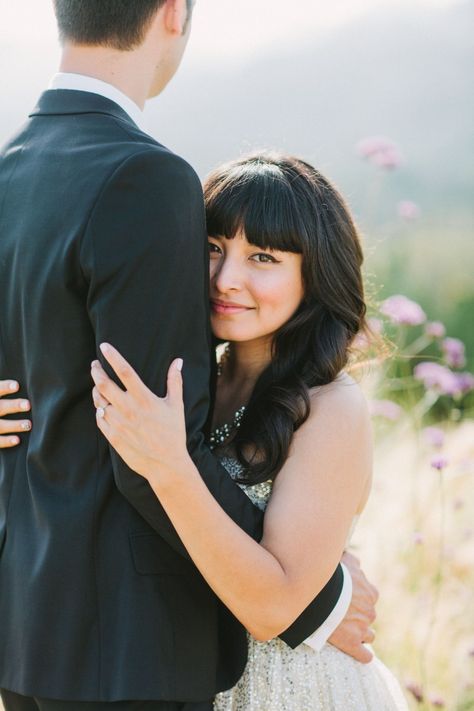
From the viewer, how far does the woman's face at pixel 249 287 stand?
2.13 metres

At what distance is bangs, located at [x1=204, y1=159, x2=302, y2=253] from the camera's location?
2115 millimetres

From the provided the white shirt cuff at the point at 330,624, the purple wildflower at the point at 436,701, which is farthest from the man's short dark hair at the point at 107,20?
the purple wildflower at the point at 436,701

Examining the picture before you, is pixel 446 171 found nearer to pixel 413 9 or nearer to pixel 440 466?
pixel 413 9

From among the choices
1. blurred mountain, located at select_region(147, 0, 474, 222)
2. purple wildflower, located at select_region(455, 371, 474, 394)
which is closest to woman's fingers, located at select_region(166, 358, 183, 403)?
purple wildflower, located at select_region(455, 371, 474, 394)

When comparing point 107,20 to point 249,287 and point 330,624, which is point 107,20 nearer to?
point 249,287

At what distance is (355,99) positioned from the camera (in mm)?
8773

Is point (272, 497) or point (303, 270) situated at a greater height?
point (303, 270)

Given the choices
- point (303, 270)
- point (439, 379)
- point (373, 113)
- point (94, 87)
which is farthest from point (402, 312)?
point (373, 113)

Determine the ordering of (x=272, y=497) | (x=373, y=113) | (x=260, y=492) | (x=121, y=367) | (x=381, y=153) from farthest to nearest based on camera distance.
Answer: (x=373, y=113) < (x=381, y=153) < (x=260, y=492) < (x=272, y=497) < (x=121, y=367)

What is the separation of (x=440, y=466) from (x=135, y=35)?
1463mm

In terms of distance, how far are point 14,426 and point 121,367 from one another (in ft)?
1.28

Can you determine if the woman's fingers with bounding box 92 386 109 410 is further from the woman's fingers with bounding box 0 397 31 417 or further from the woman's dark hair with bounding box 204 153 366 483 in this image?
the woman's dark hair with bounding box 204 153 366 483

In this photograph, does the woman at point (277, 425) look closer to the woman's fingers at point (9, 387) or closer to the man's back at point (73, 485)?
the man's back at point (73, 485)

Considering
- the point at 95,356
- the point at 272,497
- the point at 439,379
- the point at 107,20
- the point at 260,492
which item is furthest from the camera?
the point at 439,379
